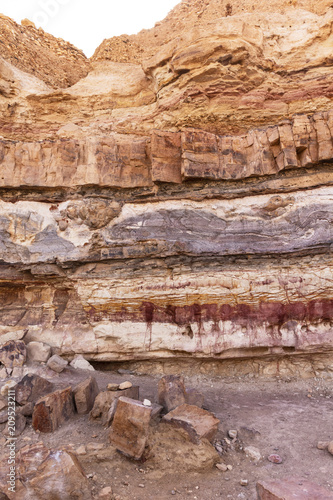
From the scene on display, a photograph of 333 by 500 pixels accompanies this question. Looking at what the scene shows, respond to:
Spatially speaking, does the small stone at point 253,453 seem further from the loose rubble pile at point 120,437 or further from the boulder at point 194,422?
the boulder at point 194,422

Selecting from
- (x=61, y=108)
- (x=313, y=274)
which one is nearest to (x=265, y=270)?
(x=313, y=274)

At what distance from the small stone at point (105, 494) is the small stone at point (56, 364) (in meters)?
3.27

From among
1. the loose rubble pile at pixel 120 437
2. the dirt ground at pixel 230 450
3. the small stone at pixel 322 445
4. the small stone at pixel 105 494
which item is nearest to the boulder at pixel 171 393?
the loose rubble pile at pixel 120 437

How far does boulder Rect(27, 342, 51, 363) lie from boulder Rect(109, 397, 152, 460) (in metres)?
3.30

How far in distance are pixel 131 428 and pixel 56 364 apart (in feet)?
10.0

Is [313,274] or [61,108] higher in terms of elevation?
[61,108]

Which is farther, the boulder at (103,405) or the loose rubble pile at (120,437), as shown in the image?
the boulder at (103,405)

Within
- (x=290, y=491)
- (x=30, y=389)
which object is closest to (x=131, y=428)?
(x=290, y=491)

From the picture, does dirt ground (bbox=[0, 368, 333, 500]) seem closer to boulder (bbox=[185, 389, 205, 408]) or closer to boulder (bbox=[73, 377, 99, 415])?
boulder (bbox=[73, 377, 99, 415])

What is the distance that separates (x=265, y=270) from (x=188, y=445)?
3890 mm

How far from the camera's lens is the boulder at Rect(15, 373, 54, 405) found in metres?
4.57

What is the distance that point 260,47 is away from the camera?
8.52 meters

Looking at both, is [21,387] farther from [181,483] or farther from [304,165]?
[304,165]

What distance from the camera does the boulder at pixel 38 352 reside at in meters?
6.30
